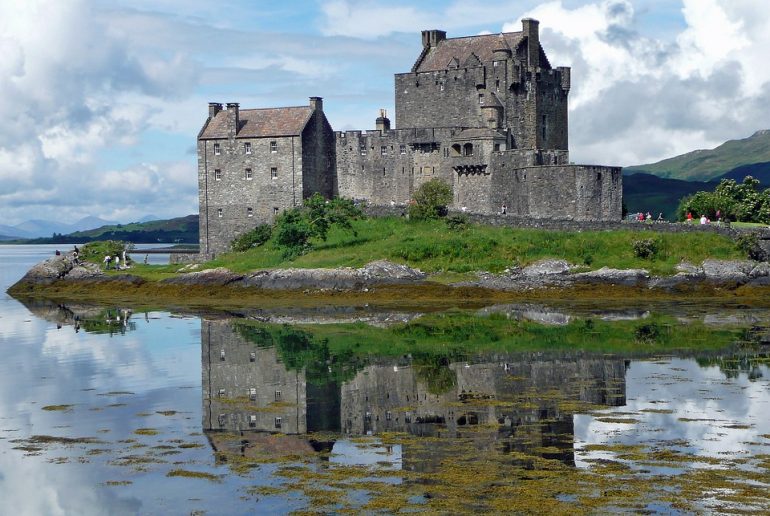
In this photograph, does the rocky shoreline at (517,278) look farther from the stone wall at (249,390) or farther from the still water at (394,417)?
the stone wall at (249,390)

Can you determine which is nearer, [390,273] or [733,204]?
[390,273]

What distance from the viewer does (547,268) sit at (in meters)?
60.8

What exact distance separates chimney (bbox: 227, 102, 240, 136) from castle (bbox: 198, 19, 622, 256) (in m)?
0.09

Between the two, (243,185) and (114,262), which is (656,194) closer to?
(243,185)

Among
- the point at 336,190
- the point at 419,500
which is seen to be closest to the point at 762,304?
the point at 336,190

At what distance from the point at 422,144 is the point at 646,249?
17.7 m

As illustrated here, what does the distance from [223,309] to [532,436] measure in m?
34.8

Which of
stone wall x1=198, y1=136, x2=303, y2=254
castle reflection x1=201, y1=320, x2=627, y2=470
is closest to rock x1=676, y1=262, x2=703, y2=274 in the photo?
castle reflection x1=201, y1=320, x2=627, y2=470

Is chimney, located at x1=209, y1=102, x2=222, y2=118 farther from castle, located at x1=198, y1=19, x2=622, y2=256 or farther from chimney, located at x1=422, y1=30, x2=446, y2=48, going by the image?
chimney, located at x1=422, y1=30, x2=446, y2=48

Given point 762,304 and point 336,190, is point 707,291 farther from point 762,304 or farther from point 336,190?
point 336,190

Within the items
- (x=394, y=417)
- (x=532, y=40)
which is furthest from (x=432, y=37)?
(x=394, y=417)

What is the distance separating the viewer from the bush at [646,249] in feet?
201

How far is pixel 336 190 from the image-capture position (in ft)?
251

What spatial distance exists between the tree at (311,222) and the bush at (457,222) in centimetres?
579
